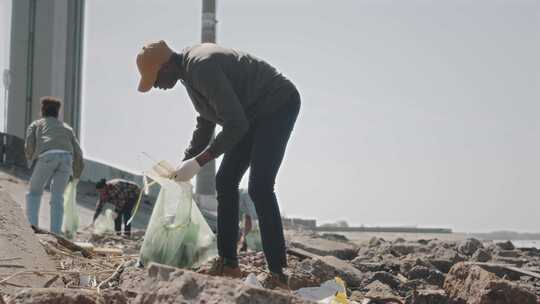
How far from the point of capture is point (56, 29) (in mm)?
→ 18703

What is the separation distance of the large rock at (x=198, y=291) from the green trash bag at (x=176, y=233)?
1.68 metres

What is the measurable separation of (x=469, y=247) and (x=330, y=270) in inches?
175

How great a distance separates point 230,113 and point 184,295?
1.46m

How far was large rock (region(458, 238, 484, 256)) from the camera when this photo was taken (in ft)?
26.8

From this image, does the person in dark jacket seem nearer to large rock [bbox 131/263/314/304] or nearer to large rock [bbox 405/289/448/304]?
large rock [bbox 405/289/448/304]

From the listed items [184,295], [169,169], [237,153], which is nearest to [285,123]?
[237,153]

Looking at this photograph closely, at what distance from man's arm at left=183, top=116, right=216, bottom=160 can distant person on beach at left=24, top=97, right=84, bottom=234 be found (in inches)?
123

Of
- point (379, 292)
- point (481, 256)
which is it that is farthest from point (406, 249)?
point (379, 292)

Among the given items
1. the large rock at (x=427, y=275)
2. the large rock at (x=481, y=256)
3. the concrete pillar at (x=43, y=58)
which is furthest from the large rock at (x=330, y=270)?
the concrete pillar at (x=43, y=58)

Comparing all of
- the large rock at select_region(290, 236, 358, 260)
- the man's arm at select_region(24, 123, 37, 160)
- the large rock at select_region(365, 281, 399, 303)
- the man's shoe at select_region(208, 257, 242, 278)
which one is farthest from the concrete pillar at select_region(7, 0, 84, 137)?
the man's shoe at select_region(208, 257, 242, 278)

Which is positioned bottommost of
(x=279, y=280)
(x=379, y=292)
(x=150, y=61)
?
(x=379, y=292)

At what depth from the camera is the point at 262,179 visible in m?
3.53

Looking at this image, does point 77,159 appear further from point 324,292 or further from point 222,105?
point 324,292

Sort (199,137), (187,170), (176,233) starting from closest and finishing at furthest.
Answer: (187,170) < (176,233) < (199,137)
